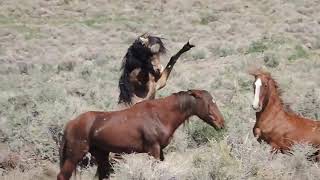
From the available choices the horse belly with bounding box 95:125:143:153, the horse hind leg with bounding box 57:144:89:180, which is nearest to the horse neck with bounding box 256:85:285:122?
the horse belly with bounding box 95:125:143:153

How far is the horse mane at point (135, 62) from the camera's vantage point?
8.11 m

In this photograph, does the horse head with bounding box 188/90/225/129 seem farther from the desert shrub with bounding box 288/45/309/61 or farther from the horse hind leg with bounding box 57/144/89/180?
the desert shrub with bounding box 288/45/309/61

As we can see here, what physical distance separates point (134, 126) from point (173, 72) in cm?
1279

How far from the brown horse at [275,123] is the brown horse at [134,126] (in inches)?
29.9

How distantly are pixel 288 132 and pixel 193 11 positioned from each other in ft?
112

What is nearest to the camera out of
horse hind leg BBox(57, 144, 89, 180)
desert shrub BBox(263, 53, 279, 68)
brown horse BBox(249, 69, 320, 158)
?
horse hind leg BBox(57, 144, 89, 180)

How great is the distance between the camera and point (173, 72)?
19.4 meters

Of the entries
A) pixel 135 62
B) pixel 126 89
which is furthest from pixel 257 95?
pixel 126 89

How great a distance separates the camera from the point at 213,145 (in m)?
6.39

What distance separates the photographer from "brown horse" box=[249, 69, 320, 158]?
23.5 feet

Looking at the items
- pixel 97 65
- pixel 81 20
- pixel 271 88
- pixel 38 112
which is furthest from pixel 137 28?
pixel 271 88

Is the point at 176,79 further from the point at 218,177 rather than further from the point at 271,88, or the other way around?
the point at 218,177

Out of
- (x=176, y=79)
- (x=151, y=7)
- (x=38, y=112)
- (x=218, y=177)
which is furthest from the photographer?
(x=151, y=7)

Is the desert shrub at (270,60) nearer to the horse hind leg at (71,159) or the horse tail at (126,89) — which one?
the horse tail at (126,89)
